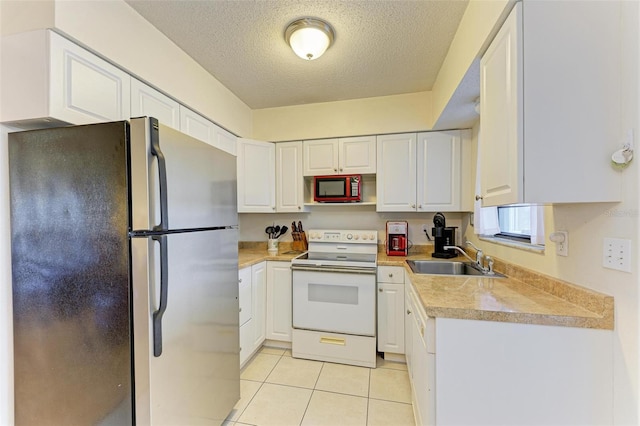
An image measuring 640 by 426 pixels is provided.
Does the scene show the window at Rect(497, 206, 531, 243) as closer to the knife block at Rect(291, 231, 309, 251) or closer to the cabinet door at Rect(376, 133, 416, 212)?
the cabinet door at Rect(376, 133, 416, 212)

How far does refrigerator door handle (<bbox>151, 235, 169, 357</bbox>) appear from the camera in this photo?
112cm

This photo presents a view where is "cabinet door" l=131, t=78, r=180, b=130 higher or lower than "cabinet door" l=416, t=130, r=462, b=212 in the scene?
higher

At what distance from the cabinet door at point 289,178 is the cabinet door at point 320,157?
0.08 metres

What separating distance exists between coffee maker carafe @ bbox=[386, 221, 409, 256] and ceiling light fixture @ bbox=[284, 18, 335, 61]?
1685 millimetres

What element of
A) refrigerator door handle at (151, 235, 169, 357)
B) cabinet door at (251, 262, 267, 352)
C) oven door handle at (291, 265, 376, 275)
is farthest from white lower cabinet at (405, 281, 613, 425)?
cabinet door at (251, 262, 267, 352)

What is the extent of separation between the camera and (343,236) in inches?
112

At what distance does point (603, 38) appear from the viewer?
97 centimetres

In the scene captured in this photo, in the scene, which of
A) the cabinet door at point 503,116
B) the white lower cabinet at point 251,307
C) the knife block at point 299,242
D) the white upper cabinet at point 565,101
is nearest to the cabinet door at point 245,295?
the white lower cabinet at point 251,307

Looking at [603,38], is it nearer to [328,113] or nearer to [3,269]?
[328,113]

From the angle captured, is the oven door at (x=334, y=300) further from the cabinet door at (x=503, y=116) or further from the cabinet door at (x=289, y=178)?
the cabinet door at (x=503, y=116)

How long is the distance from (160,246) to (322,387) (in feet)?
5.32

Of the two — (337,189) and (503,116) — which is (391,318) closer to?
(337,189)

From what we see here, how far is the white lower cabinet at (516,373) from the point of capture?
3.39 ft

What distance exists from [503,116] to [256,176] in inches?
87.4
